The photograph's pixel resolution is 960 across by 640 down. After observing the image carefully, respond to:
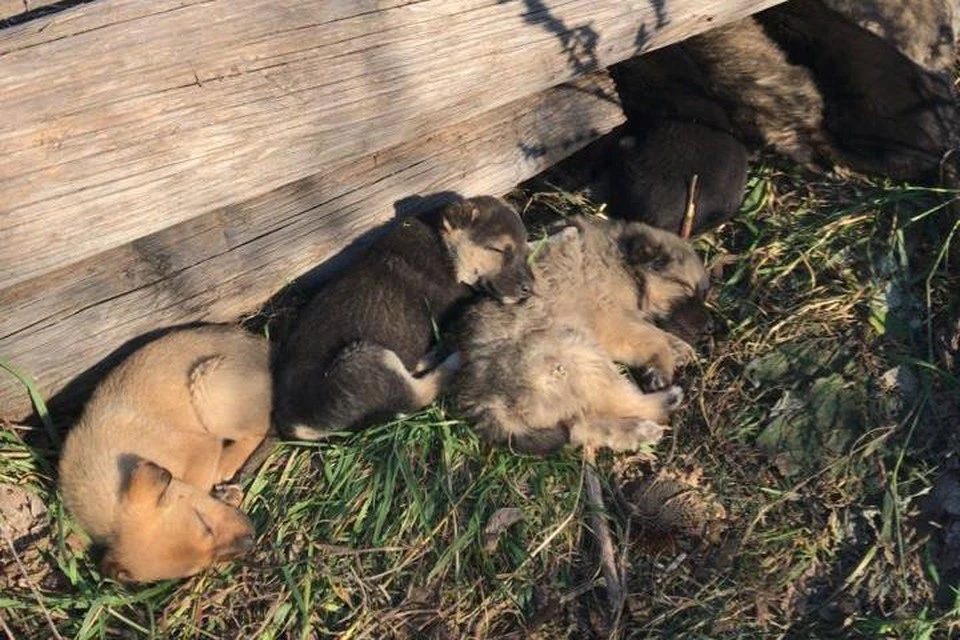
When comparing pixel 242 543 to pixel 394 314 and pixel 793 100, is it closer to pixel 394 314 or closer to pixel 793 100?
pixel 394 314

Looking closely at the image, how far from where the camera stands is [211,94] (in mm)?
4109

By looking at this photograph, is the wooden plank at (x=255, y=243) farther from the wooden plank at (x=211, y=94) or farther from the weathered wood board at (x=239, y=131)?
the wooden plank at (x=211, y=94)

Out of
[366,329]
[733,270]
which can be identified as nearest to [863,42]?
[733,270]

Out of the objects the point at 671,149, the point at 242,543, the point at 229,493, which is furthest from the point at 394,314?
the point at 671,149

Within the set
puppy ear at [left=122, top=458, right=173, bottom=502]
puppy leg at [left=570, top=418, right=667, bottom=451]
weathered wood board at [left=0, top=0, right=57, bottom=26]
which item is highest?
weathered wood board at [left=0, top=0, right=57, bottom=26]

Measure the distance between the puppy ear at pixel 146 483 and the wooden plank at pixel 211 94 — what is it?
1.04 metres

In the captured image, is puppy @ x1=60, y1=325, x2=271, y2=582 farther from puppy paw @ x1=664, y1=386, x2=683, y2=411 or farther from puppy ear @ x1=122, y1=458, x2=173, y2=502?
puppy paw @ x1=664, y1=386, x2=683, y2=411

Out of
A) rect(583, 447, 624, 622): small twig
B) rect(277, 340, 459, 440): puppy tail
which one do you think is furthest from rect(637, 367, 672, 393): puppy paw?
rect(277, 340, 459, 440): puppy tail

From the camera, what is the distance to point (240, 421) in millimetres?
5012

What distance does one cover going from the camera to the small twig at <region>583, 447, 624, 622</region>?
4.65m

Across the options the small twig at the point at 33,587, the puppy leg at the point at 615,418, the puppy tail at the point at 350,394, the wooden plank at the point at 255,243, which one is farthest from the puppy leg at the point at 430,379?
the small twig at the point at 33,587

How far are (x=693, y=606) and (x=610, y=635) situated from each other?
16.9 inches

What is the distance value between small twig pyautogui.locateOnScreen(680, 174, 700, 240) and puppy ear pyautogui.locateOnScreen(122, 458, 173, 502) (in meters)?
3.04

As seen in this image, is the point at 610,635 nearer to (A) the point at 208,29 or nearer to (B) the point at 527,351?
(B) the point at 527,351
